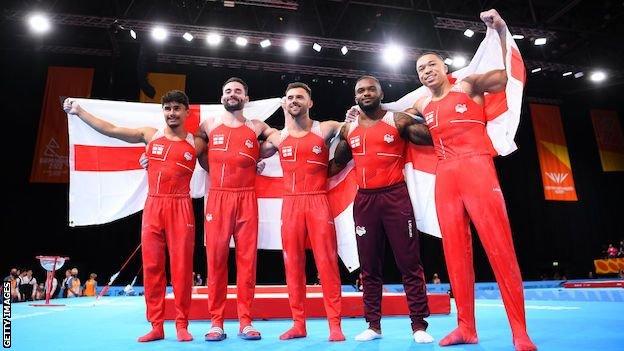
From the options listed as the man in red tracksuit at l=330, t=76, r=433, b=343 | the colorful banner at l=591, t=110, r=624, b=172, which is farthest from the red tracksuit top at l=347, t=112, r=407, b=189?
the colorful banner at l=591, t=110, r=624, b=172

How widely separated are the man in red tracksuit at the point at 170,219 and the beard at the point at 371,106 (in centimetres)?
159

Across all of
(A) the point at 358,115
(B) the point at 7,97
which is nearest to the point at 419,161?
(A) the point at 358,115

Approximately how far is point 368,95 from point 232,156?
1.31 metres

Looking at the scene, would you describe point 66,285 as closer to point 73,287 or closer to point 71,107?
point 73,287

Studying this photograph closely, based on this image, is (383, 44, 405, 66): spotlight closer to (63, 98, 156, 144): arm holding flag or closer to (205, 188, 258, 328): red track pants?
(63, 98, 156, 144): arm holding flag

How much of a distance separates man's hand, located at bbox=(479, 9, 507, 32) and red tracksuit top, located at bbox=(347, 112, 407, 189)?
1.05 m

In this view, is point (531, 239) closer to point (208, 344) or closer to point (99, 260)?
point (99, 260)

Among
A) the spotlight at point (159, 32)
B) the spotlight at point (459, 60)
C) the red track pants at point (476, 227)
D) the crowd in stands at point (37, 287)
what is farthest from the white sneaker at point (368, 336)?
the spotlight at point (459, 60)

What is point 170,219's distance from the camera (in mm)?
3783

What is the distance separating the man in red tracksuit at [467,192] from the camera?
9.89ft

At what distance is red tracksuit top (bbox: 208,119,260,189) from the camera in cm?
386

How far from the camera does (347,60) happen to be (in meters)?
14.3

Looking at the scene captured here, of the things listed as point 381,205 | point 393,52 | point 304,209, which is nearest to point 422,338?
point 381,205

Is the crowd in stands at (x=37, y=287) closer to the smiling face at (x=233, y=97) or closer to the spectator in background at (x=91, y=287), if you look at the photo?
the spectator in background at (x=91, y=287)
